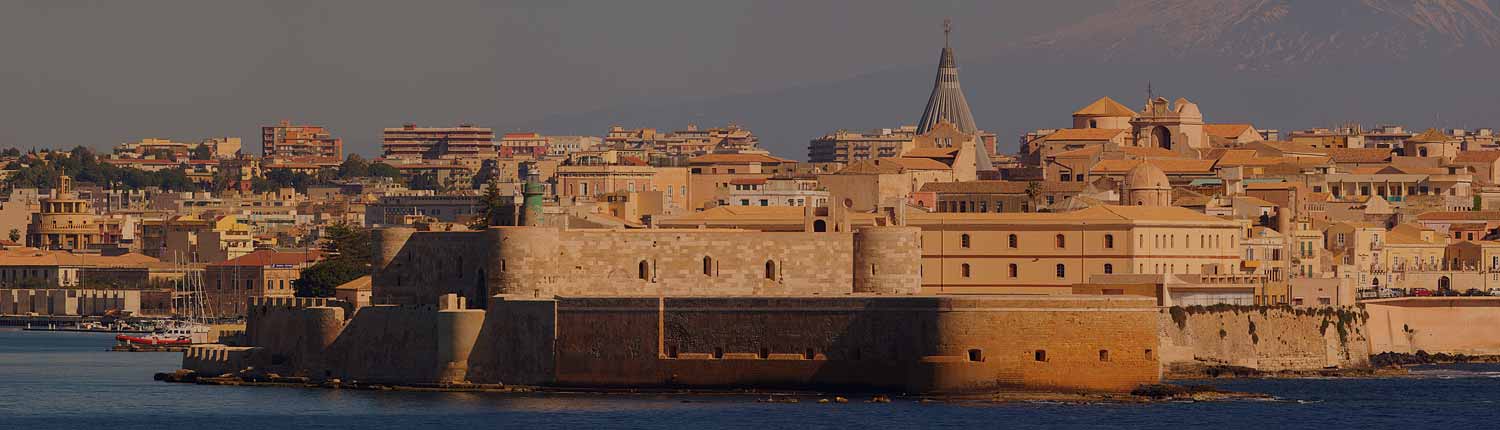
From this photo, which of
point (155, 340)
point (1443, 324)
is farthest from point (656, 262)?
point (155, 340)

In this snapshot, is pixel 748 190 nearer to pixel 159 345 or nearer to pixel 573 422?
pixel 159 345

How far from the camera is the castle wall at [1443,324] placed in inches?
3926

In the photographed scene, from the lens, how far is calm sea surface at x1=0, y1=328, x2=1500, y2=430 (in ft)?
219

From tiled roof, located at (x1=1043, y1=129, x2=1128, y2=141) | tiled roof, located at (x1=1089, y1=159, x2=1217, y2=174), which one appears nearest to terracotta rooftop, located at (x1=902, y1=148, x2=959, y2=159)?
tiled roof, located at (x1=1043, y1=129, x2=1128, y2=141)

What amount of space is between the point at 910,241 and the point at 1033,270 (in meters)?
11.5

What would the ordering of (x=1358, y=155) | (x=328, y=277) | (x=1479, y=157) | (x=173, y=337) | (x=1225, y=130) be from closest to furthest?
(x=328, y=277) → (x=173, y=337) → (x=1358, y=155) → (x=1225, y=130) → (x=1479, y=157)

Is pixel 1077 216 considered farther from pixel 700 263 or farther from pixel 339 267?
pixel 339 267

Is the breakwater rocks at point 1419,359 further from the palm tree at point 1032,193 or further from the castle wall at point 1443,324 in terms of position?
the palm tree at point 1032,193

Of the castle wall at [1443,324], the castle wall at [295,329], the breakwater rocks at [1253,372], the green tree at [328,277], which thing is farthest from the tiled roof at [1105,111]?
the castle wall at [295,329]

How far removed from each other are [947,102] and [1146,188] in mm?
86003

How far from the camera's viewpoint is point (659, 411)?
68375 mm

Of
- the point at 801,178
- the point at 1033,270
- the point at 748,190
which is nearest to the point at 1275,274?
the point at 1033,270

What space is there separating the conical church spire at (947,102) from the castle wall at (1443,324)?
8171 centimetres

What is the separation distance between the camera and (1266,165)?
12644 cm
